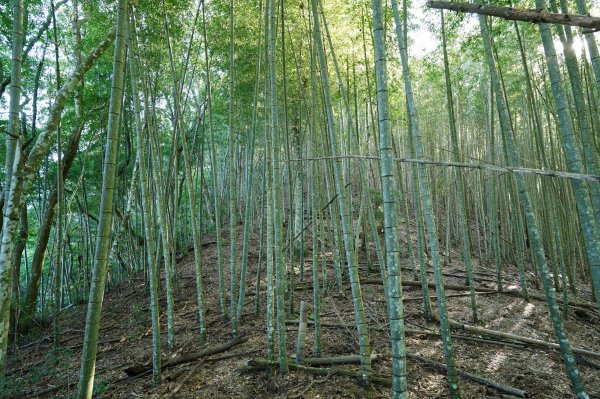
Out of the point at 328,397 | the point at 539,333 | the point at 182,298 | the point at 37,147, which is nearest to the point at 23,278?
the point at 182,298

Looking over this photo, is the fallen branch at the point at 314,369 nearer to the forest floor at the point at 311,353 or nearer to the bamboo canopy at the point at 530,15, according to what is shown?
the forest floor at the point at 311,353

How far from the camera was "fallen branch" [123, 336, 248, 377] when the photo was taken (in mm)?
3094

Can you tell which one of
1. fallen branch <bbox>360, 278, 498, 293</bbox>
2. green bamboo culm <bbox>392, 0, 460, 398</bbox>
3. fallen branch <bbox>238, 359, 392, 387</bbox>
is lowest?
fallen branch <bbox>238, 359, 392, 387</bbox>

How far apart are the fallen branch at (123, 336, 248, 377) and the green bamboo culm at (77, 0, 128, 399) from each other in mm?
1549

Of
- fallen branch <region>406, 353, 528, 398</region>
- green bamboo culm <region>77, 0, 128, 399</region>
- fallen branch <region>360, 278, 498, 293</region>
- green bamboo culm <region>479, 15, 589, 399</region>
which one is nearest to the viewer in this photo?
green bamboo culm <region>77, 0, 128, 399</region>

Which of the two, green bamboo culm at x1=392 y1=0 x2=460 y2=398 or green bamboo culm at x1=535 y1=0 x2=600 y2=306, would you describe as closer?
green bamboo culm at x1=535 y1=0 x2=600 y2=306

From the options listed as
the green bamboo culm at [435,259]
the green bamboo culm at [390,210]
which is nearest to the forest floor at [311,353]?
the green bamboo culm at [435,259]

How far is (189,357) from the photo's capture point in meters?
3.26

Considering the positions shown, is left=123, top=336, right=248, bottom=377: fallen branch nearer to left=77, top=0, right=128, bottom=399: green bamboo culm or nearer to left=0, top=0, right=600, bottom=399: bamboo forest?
left=0, top=0, right=600, bottom=399: bamboo forest

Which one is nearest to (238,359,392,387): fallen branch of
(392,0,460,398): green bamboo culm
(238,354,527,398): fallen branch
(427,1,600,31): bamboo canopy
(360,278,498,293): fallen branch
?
(238,354,527,398): fallen branch

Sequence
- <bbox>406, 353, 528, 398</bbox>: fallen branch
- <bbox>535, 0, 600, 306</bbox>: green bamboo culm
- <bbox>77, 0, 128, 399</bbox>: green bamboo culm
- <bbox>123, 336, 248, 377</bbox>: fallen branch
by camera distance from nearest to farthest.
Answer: <bbox>77, 0, 128, 399</bbox>: green bamboo culm < <bbox>535, 0, 600, 306</bbox>: green bamboo culm < <bbox>406, 353, 528, 398</bbox>: fallen branch < <bbox>123, 336, 248, 377</bbox>: fallen branch

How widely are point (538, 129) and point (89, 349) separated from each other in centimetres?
461

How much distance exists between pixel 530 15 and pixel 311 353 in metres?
3.03

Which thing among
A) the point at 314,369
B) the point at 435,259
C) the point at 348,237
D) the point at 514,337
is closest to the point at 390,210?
the point at 348,237
